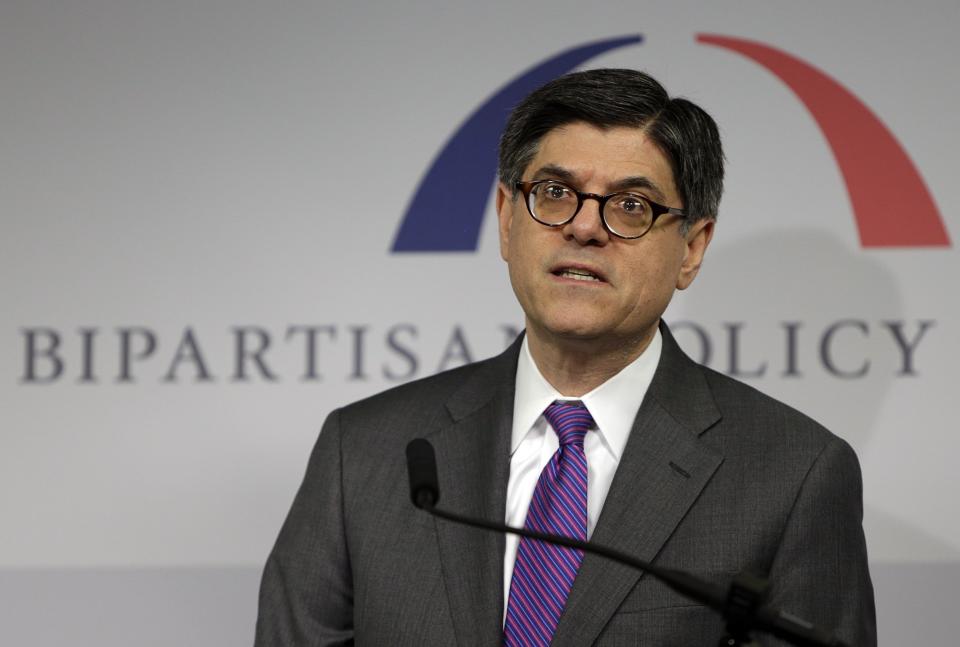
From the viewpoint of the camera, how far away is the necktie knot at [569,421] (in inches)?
71.8

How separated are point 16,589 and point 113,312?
675 millimetres

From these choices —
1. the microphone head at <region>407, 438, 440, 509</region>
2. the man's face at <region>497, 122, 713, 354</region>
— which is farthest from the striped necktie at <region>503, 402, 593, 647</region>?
the microphone head at <region>407, 438, 440, 509</region>

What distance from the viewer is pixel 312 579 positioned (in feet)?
6.01

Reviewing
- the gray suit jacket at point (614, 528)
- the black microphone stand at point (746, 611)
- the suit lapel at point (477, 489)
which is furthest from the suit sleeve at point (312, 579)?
the black microphone stand at point (746, 611)

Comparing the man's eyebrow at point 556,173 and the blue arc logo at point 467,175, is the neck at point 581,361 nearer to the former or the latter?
the man's eyebrow at point 556,173

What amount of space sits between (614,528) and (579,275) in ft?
1.27

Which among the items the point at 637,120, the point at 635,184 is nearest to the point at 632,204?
Result: the point at 635,184

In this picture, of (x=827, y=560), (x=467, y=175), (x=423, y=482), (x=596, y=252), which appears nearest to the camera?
(x=423, y=482)

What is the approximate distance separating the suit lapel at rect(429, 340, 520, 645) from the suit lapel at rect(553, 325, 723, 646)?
0.41ft

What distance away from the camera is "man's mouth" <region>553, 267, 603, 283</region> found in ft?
5.90

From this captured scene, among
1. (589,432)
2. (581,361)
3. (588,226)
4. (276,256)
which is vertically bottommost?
(589,432)

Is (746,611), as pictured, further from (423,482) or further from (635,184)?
(635,184)

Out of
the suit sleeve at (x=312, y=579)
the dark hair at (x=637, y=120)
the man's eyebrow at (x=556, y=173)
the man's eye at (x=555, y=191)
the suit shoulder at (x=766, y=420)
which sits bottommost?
the suit sleeve at (x=312, y=579)

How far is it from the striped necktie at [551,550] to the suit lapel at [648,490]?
0.12ft
